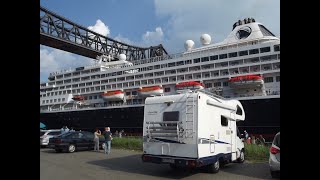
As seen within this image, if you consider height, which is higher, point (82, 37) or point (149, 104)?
point (82, 37)

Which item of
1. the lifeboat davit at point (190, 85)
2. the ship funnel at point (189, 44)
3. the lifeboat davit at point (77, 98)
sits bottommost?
the lifeboat davit at point (77, 98)

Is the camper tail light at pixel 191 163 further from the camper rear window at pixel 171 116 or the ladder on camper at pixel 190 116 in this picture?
the camper rear window at pixel 171 116

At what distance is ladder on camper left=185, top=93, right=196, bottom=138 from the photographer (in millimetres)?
10023

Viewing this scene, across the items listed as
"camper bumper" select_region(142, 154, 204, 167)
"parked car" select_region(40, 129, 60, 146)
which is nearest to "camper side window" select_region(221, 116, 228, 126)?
"camper bumper" select_region(142, 154, 204, 167)

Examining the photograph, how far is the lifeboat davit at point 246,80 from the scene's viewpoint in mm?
31297

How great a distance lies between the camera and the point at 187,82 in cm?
3672

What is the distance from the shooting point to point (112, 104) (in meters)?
42.9

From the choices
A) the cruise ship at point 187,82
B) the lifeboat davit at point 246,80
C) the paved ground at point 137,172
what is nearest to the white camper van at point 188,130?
the paved ground at point 137,172

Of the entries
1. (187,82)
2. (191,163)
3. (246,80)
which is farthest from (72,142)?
(187,82)

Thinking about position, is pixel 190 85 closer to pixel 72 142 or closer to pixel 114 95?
pixel 114 95
